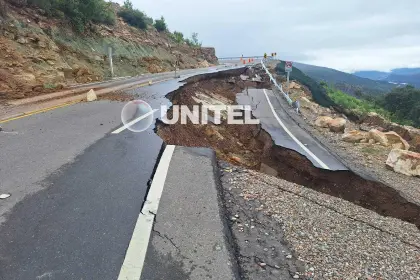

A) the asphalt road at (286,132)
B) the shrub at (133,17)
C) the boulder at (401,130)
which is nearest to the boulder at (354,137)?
the asphalt road at (286,132)

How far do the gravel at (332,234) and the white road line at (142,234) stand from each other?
3.52 feet

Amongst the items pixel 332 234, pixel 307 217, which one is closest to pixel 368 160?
pixel 307 217

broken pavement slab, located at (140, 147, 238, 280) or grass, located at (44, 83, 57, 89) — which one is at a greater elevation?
grass, located at (44, 83, 57, 89)

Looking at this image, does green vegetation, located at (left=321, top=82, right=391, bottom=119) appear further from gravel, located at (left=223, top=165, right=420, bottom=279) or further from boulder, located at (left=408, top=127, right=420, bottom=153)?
gravel, located at (left=223, top=165, right=420, bottom=279)

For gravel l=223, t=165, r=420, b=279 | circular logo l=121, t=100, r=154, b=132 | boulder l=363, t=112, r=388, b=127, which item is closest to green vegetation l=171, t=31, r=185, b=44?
boulder l=363, t=112, r=388, b=127

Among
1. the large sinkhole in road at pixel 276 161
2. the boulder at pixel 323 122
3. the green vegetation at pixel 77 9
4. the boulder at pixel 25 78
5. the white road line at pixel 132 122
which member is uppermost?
the green vegetation at pixel 77 9

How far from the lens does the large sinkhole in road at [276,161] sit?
7178 millimetres

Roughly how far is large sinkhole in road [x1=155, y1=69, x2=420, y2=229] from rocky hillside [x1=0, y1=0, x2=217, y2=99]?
630 cm

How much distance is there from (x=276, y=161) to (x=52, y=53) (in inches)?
537

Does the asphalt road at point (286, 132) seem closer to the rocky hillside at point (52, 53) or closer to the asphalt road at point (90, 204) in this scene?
→ the asphalt road at point (90, 204)

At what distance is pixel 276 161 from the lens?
1010cm

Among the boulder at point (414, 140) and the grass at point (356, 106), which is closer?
the boulder at point (414, 140)

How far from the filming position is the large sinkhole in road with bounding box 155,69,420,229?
718 cm

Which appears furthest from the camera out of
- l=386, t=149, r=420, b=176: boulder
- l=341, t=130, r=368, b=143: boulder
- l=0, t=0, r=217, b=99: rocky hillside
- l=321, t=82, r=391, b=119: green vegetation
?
l=321, t=82, r=391, b=119: green vegetation
